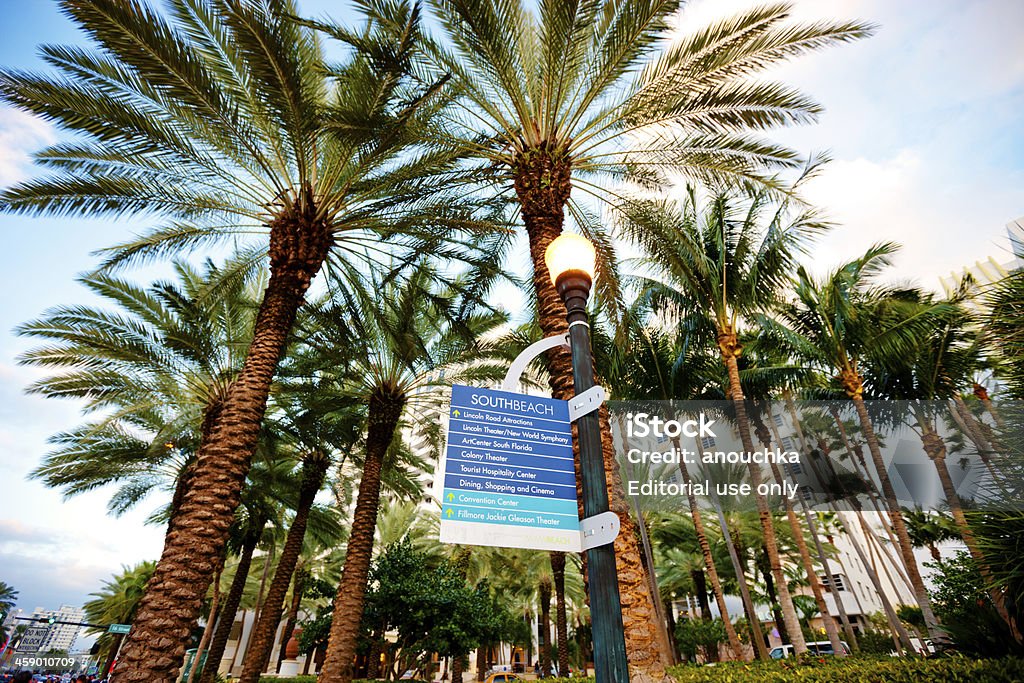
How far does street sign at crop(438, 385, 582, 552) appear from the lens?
9.14 ft

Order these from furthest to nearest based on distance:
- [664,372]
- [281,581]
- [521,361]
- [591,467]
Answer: [664,372] → [281,581] → [521,361] → [591,467]

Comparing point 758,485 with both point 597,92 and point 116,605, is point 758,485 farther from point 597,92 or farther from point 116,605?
point 116,605

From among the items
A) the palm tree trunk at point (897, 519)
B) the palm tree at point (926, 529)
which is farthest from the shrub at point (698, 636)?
the palm tree trunk at point (897, 519)

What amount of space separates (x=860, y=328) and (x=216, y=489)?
17.9 m

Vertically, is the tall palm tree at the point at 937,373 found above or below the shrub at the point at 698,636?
above

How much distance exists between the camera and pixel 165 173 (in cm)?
933

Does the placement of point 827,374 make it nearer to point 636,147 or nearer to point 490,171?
point 636,147

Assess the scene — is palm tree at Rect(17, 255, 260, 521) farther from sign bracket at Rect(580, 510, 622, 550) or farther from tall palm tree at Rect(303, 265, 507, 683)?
sign bracket at Rect(580, 510, 622, 550)

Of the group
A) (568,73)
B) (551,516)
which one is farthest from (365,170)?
(551,516)

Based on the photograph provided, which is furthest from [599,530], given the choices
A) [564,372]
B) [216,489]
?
[216,489]

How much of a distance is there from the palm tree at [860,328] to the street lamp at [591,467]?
15494mm

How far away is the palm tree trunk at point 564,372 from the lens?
5.46 metres

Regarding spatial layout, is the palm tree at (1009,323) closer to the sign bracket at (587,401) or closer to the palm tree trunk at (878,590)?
the sign bracket at (587,401)

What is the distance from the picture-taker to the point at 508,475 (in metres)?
2.99
